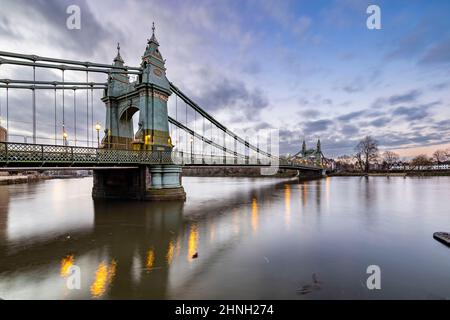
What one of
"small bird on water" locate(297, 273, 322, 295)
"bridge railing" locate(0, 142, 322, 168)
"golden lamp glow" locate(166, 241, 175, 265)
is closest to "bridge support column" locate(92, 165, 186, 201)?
"bridge railing" locate(0, 142, 322, 168)

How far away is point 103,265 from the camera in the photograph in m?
7.24

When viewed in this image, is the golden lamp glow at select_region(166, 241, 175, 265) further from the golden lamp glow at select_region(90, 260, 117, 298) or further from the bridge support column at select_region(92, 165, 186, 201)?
the bridge support column at select_region(92, 165, 186, 201)

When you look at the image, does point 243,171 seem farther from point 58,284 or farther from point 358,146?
point 58,284

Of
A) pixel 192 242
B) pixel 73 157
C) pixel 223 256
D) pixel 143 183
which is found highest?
pixel 73 157

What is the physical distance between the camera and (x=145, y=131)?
68.6 feet

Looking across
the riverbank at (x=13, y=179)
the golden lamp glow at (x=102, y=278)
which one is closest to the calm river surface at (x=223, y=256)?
the golden lamp glow at (x=102, y=278)

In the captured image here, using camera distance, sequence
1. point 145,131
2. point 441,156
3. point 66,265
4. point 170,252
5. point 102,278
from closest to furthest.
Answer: point 102,278
point 66,265
point 170,252
point 145,131
point 441,156

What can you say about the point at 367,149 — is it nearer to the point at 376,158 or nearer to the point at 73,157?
the point at 376,158

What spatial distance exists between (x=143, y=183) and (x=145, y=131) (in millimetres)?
5252

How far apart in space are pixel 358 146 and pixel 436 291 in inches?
3738

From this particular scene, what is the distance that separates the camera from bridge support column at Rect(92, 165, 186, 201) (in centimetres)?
2061

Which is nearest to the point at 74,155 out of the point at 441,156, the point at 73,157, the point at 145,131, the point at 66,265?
the point at 73,157

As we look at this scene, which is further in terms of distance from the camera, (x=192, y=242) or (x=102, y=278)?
(x=192, y=242)
